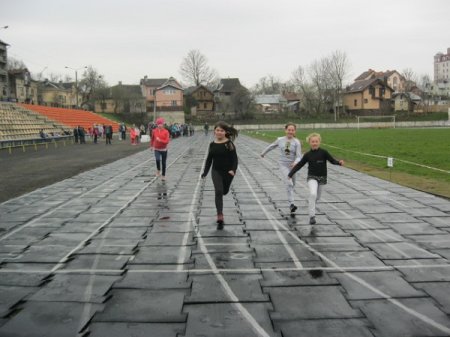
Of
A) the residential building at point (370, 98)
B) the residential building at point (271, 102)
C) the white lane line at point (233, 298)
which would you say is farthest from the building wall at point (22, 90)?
the white lane line at point (233, 298)

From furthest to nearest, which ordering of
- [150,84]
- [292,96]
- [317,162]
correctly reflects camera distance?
[292,96] < [150,84] < [317,162]

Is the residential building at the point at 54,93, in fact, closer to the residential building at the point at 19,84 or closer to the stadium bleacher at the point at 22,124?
the residential building at the point at 19,84

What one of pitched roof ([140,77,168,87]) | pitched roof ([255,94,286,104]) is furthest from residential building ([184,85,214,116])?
pitched roof ([255,94,286,104])

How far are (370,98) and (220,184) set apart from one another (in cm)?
9020

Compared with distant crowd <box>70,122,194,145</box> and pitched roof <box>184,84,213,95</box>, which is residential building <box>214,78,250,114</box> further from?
distant crowd <box>70,122,194,145</box>

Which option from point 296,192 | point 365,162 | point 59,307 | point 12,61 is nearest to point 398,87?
point 12,61

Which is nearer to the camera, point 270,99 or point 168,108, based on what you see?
point 168,108

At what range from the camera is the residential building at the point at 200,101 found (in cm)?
9269

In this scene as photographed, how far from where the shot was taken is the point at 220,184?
7.81m

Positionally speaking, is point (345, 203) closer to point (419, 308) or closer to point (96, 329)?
point (419, 308)

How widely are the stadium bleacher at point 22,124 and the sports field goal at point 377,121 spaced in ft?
169

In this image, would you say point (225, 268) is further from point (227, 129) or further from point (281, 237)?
point (227, 129)

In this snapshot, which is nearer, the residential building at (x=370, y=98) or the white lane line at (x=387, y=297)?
the white lane line at (x=387, y=297)

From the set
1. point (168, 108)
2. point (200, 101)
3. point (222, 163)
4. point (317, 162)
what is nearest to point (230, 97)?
point (200, 101)
